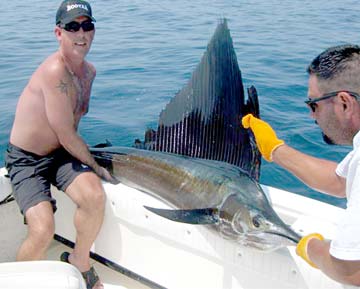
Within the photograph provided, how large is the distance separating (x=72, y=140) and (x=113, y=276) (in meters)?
0.79

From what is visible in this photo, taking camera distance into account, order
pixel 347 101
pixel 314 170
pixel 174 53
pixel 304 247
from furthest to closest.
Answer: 1. pixel 174 53
2. pixel 314 170
3. pixel 304 247
4. pixel 347 101

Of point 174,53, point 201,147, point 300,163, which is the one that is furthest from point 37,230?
point 174,53

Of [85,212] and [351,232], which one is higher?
[351,232]

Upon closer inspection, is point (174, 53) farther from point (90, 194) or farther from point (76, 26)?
point (90, 194)

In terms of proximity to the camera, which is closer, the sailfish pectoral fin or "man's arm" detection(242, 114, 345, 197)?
the sailfish pectoral fin

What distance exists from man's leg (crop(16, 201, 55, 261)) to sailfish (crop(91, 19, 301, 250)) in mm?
430

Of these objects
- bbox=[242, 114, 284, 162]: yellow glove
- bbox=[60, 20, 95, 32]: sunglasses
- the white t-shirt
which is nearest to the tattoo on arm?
bbox=[60, 20, 95, 32]: sunglasses

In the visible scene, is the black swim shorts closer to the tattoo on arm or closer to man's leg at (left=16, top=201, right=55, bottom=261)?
man's leg at (left=16, top=201, right=55, bottom=261)

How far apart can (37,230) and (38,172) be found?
Answer: 340 mm

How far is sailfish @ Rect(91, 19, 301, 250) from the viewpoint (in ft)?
7.75

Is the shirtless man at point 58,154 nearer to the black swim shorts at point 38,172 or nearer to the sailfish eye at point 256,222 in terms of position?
the black swim shorts at point 38,172

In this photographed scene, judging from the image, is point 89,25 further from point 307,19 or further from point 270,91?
point 307,19

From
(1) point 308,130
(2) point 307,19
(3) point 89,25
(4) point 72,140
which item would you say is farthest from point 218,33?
(2) point 307,19

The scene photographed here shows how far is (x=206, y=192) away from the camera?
7.50 ft
